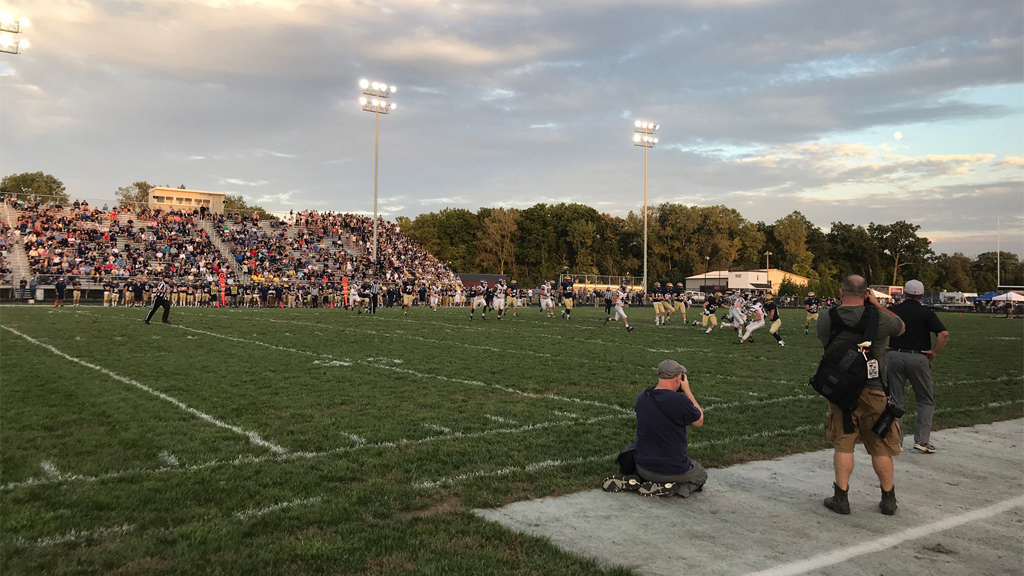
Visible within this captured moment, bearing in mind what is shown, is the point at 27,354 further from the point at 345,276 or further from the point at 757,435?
the point at 345,276

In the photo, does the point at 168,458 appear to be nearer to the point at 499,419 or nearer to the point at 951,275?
the point at 499,419

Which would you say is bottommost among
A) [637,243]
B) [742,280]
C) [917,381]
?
[917,381]

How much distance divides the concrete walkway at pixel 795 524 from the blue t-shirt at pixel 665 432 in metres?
0.26

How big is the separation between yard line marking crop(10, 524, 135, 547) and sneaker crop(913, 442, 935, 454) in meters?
7.31

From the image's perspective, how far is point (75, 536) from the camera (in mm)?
4164

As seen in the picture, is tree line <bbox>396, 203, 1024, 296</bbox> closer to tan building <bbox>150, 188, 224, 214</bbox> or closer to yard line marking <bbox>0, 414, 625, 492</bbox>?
tan building <bbox>150, 188, 224, 214</bbox>

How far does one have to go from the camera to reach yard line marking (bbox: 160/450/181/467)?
5.81 meters

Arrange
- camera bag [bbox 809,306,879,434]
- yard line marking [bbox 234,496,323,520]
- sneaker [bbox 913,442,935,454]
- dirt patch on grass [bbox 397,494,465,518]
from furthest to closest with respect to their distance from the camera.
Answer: sneaker [bbox 913,442,935,454]
camera bag [bbox 809,306,879,434]
dirt patch on grass [bbox 397,494,465,518]
yard line marking [bbox 234,496,323,520]

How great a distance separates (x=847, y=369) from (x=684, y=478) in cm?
150

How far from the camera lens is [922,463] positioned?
6.38 m

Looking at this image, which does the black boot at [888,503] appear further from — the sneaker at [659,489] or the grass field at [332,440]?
the sneaker at [659,489]

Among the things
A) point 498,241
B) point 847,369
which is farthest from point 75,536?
point 498,241

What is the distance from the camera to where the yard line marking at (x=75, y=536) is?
404 centimetres

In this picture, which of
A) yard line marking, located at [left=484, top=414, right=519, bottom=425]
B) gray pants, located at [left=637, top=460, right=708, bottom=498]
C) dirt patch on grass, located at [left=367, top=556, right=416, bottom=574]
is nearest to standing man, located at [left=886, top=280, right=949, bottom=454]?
gray pants, located at [left=637, top=460, right=708, bottom=498]
